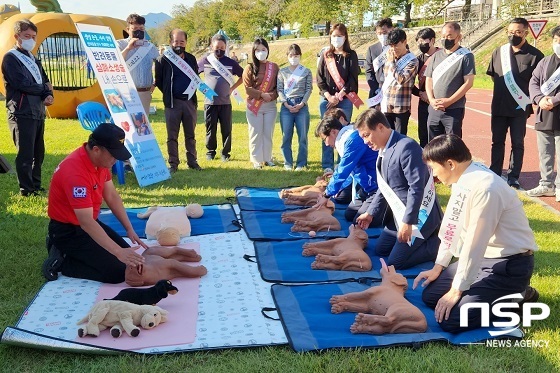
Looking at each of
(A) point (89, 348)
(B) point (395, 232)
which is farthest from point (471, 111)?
(A) point (89, 348)

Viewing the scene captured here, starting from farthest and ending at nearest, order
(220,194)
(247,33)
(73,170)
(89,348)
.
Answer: (247,33) → (220,194) → (73,170) → (89,348)

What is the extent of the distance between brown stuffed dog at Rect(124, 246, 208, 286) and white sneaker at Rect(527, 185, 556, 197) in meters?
4.41

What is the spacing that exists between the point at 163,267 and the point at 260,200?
8.07 feet

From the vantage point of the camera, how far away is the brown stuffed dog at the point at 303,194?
20.6 feet

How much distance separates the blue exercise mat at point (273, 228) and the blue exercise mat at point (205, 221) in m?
0.15

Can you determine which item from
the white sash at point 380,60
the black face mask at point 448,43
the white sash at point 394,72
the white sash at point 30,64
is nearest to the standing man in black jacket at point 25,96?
the white sash at point 30,64

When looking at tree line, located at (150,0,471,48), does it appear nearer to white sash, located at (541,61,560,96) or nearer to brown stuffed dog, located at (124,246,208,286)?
white sash, located at (541,61,560,96)

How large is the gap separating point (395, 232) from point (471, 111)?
37.5 feet

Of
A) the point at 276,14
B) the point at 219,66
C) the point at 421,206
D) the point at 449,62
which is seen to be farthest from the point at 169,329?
the point at 276,14

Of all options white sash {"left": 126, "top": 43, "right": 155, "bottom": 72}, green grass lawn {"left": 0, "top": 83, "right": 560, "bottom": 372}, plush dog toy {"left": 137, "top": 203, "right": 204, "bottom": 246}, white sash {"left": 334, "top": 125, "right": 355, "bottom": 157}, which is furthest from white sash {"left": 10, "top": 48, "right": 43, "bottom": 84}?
white sash {"left": 334, "top": 125, "right": 355, "bottom": 157}

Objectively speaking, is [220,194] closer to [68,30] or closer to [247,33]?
[68,30]

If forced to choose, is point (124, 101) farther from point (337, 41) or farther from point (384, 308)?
point (384, 308)

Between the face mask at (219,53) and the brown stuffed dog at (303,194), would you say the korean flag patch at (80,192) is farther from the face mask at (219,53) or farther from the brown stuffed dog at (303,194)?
the face mask at (219,53)

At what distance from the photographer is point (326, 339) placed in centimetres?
332
